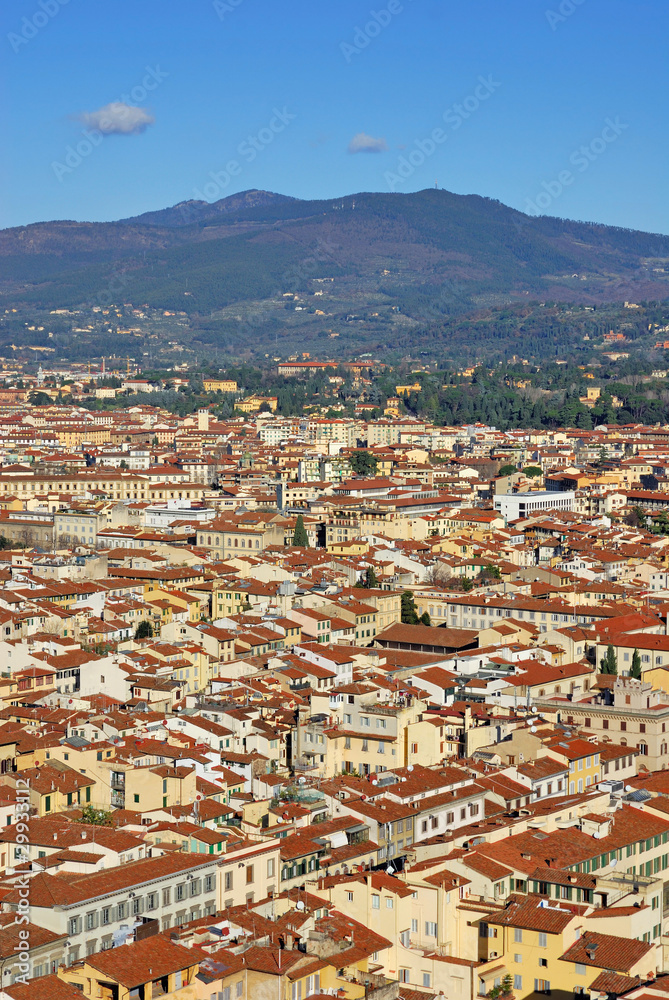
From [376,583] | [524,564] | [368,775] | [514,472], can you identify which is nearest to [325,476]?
[514,472]

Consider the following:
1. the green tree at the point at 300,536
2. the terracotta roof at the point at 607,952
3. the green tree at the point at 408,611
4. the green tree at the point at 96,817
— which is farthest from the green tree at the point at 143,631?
the terracotta roof at the point at 607,952

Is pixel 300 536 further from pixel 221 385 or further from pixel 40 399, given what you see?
pixel 221 385

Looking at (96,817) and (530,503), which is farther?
(530,503)

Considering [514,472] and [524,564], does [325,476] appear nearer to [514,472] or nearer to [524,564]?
[514,472]

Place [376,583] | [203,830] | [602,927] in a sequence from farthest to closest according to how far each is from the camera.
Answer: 1. [376,583]
2. [203,830]
3. [602,927]

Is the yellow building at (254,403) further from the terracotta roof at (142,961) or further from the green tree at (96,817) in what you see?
the terracotta roof at (142,961)

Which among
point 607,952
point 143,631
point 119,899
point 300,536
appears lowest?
point 607,952

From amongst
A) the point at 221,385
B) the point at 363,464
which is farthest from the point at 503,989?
the point at 221,385
